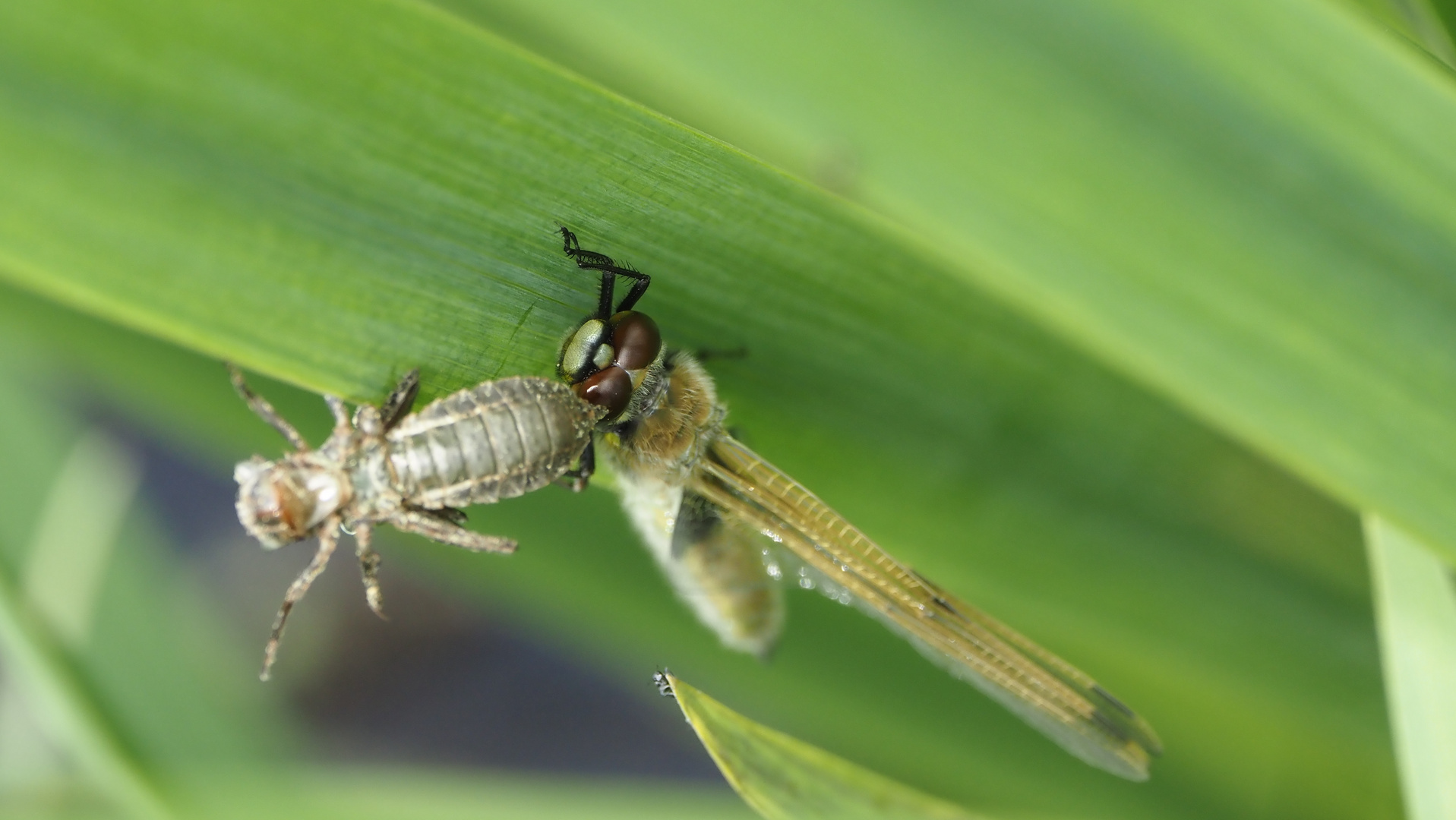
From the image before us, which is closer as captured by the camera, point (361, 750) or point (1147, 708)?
point (1147, 708)

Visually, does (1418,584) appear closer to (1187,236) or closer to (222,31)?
(1187,236)

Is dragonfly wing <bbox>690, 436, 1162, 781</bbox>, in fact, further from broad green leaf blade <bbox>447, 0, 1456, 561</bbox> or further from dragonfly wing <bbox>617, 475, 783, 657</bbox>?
broad green leaf blade <bbox>447, 0, 1456, 561</bbox>

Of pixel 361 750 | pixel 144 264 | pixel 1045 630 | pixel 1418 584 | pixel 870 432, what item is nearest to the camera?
pixel 144 264

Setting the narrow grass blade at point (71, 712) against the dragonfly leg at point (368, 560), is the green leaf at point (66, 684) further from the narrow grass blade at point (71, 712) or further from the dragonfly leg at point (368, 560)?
the dragonfly leg at point (368, 560)

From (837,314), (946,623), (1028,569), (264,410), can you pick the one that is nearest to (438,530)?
(264,410)

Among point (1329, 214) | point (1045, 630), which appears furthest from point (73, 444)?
point (1329, 214)

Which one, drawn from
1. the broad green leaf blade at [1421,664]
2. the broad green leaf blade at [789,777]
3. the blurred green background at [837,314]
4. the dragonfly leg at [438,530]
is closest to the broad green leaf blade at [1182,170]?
the blurred green background at [837,314]

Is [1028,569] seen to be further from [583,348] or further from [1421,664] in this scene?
[583,348]

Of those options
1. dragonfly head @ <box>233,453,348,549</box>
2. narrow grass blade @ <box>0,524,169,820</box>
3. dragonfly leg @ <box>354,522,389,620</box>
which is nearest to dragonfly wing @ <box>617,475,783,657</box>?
dragonfly leg @ <box>354,522,389,620</box>
